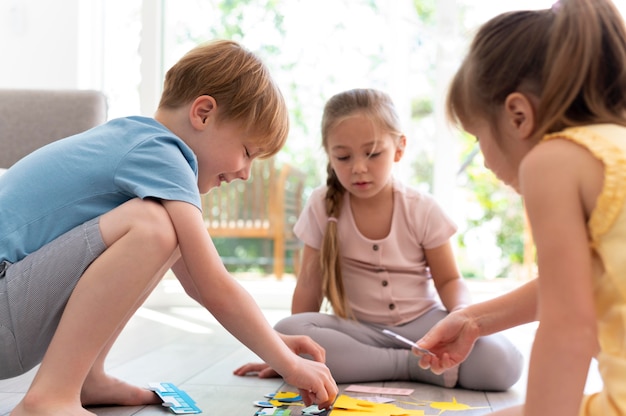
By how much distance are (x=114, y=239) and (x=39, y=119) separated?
119cm

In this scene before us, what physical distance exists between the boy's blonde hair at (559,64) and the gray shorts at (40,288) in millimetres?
656

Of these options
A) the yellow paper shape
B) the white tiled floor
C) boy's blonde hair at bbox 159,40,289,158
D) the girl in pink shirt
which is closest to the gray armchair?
the white tiled floor

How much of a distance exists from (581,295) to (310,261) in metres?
1.29

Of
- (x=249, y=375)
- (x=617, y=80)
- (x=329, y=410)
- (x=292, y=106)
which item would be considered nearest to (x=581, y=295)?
(x=617, y=80)

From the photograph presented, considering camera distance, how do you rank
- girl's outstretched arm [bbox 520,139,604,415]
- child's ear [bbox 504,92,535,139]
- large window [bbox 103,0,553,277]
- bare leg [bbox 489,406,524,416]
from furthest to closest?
large window [bbox 103,0,553,277] < bare leg [bbox 489,406,524,416] < child's ear [bbox 504,92,535,139] < girl's outstretched arm [bbox 520,139,604,415]

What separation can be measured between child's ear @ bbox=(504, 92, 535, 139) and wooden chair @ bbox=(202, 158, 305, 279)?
9.30ft

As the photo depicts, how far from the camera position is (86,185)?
1259mm

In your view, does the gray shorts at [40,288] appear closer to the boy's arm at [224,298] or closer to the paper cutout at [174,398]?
the boy's arm at [224,298]

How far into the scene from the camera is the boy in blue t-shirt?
1147 mm

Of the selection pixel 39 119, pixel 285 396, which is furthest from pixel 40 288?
pixel 39 119

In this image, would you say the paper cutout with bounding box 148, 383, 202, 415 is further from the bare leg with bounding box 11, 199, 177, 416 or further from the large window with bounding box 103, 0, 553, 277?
the large window with bounding box 103, 0, 553, 277

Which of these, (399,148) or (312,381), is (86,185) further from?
(399,148)

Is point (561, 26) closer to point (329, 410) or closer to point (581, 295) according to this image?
point (581, 295)

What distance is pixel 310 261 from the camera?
2.00 meters
